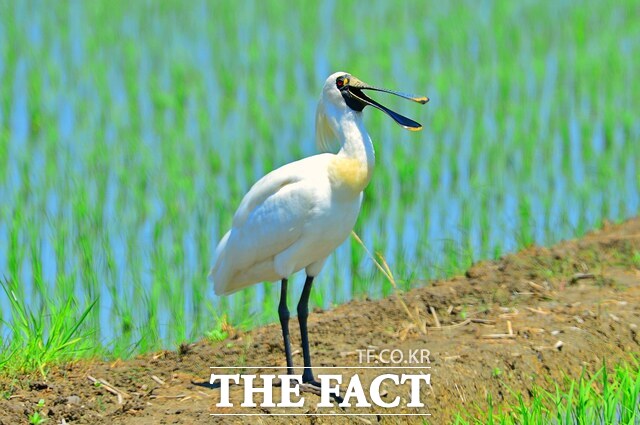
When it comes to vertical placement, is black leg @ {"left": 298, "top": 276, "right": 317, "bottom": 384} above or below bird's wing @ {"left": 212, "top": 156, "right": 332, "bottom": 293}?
below

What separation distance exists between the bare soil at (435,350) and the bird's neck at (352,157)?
3.27 ft

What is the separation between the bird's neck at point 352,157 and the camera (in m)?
5.76

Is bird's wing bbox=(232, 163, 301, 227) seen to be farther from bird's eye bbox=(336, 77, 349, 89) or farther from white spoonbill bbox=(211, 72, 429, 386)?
bird's eye bbox=(336, 77, 349, 89)

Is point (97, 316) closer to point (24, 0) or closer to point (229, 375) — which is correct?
point (229, 375)

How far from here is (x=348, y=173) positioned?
18.9 ft

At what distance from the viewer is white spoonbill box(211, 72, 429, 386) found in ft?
18.9

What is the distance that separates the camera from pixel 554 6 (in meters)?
14.4

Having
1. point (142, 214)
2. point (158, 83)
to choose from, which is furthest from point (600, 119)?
point (142, 214)

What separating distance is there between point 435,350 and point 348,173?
1.21 metres

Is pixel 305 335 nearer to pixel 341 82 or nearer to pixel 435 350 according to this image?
pixel 435 350

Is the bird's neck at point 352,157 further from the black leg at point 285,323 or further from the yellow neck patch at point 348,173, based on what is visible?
the black leg at point 285,323

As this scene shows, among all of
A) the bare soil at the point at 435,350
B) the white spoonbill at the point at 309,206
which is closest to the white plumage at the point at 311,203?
the white spoonbill at the point at 309,206

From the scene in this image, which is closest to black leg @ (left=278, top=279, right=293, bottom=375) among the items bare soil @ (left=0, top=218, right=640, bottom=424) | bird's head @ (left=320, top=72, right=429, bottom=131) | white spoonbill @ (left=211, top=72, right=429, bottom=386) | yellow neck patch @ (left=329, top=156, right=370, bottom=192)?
white spoonbill @ (left=211, top=72, right=429, bottom=386)

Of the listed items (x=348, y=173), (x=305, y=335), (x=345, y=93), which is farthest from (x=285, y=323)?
(x=345, y=93)
